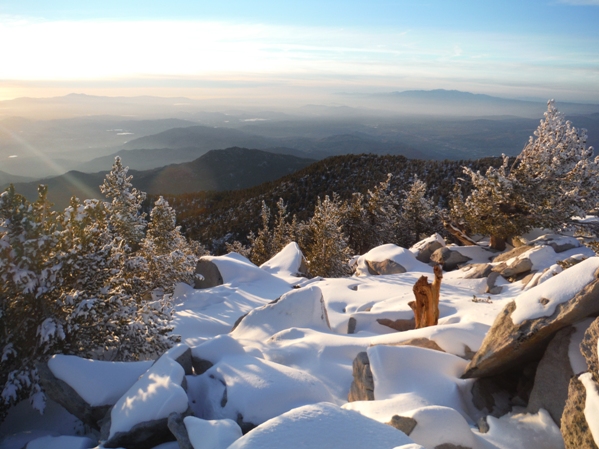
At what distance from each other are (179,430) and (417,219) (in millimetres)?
27738

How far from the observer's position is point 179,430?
5.00 metres

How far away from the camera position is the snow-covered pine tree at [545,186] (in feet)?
54.6

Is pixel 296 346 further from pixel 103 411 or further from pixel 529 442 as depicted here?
pixel 529 442

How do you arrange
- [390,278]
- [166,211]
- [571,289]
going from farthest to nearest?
[166,211], [390,278], [571,289]

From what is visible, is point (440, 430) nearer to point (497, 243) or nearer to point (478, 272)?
point (478, 272)

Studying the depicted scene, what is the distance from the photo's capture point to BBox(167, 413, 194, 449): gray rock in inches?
190

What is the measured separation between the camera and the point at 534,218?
1689 centimetres

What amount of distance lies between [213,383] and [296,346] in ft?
7.05

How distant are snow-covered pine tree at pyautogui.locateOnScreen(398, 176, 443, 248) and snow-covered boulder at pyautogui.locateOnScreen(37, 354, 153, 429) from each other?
86.1 feet

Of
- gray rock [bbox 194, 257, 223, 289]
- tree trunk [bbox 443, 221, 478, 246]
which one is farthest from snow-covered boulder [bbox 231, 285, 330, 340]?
tree trunk [bbox 443, 221, 478, 246]

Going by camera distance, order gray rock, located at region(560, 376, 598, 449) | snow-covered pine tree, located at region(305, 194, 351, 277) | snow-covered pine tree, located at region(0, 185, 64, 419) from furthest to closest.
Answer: snow-covered pine tree, located at region(305, 194, 351, 277)
snow-covered pine tree, located at region(0, 185, 64, 419)
gray rock, located at region(560, 376, 598, 449)

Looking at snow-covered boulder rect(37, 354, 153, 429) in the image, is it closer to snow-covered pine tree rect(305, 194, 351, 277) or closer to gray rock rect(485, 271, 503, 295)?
gray rock rect(485, 271, 503, 295)

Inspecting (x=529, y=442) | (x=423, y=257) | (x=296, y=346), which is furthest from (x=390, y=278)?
(x=529, y=442)

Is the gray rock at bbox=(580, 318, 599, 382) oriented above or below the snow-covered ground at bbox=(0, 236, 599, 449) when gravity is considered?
above
